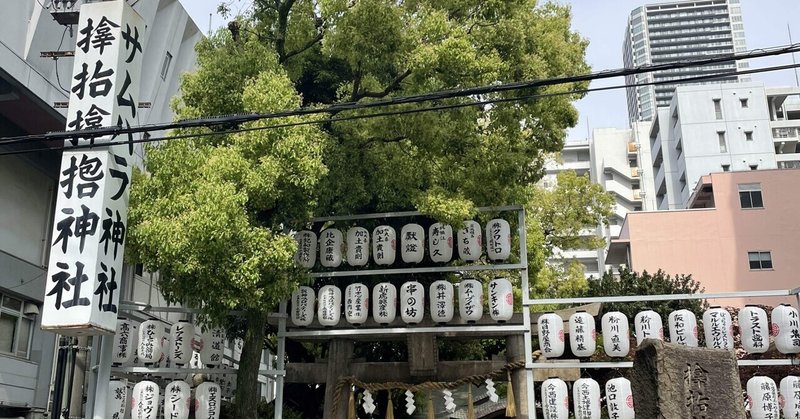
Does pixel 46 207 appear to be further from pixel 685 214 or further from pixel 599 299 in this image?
pixel 685 214

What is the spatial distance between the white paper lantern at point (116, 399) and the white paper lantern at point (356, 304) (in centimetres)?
398

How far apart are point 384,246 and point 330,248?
102 cm

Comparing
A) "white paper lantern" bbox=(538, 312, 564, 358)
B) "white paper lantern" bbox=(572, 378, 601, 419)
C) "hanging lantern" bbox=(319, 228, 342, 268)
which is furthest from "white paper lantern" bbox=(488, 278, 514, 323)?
"hanging lantern" bbox=(319, 228, 342, 268)

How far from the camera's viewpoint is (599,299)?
42.0 feet

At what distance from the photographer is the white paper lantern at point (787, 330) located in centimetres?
1221

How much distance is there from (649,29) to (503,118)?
139 meters

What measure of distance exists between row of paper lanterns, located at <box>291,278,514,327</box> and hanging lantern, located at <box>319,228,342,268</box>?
22.2 inches

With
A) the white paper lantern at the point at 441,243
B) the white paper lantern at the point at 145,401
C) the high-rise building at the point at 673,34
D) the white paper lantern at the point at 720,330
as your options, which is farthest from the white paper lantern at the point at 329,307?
the high-rise building at the point at 673,34

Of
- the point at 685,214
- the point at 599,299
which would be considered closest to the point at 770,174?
the point at 685,214

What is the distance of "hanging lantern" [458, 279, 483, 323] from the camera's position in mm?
12953

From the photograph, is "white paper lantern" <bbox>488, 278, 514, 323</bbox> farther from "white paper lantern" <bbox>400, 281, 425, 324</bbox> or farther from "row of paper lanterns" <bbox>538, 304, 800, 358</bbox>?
"white paper lantern" <bbox>400, 281, 425, 324</bbox>

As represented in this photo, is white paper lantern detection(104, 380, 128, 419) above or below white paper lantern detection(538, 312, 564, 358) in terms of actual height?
below

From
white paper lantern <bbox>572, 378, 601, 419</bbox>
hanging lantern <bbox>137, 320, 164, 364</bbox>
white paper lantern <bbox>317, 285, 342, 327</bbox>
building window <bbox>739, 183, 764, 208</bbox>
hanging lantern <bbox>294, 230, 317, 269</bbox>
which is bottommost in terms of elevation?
white paper lantern <bbox>572, 378, 601, 419</bbox>

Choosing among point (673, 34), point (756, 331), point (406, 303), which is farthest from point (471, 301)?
point (673, 34)
